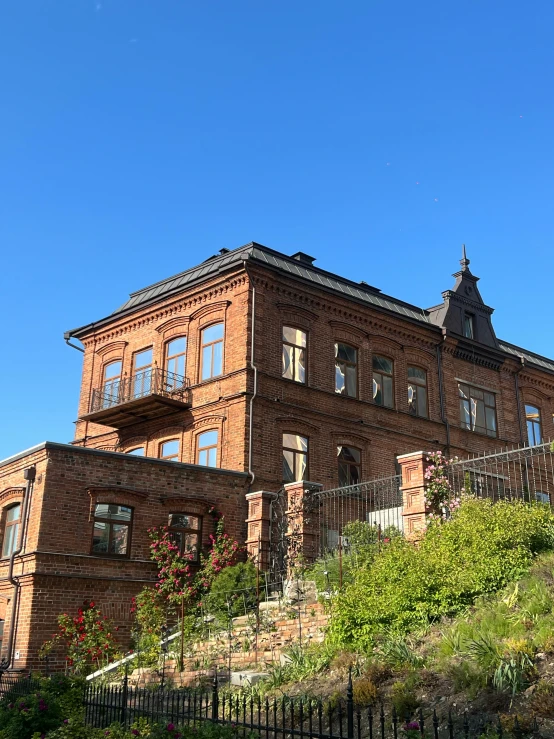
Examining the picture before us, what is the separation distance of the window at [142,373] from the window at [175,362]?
2.34 feet

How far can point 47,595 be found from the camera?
58.4ft

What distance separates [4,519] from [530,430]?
69.9 feet

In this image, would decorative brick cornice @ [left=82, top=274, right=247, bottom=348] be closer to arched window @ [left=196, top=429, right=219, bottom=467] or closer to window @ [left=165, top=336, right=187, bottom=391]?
window @ [left=165, top=336, right=187, bottom=391]

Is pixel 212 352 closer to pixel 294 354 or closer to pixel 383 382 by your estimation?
pixel 294 354

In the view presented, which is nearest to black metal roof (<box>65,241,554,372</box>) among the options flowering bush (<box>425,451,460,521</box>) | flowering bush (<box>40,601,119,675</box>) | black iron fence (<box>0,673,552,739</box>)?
flowering bush (<box>425,451,460,521</box>)

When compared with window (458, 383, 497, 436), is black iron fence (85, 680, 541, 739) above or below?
below

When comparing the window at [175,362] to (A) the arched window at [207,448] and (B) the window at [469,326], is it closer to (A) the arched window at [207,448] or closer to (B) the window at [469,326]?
(A) the arched window at [207,448]

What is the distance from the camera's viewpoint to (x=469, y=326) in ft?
106

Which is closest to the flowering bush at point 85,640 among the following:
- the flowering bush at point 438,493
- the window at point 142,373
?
the flowering bush at point 438,493

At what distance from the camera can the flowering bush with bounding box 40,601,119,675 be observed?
1739 centimetres

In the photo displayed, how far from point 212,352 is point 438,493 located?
37.1ft

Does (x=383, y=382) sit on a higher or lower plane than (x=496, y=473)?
higher

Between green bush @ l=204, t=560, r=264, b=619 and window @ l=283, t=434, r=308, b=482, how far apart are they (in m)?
4.84

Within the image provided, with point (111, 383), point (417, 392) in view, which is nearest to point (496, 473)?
point (417, 392)
